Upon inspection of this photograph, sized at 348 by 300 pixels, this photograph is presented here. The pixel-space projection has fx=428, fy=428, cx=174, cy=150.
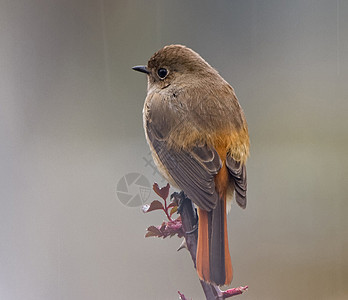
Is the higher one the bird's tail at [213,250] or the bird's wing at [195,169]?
the bird's wing at [195,169]

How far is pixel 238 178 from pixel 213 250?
0.14 metres

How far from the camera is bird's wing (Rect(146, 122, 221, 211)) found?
702 millimetres

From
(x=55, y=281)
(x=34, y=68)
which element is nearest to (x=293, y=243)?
(x=55, y=281)

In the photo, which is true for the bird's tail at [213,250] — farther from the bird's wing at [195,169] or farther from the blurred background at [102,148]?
the blurred background at [102,148]

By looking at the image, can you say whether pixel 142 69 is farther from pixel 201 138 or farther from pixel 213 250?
pixel 213 250

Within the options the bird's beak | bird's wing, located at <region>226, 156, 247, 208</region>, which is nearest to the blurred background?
the bird's beak

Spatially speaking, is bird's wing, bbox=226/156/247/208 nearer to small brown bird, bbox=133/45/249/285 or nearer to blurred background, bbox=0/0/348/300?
small brown bird, bbox=133/45/249/285

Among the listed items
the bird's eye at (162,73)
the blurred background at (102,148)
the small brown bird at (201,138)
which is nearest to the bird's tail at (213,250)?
the small brown bird at (201,138)

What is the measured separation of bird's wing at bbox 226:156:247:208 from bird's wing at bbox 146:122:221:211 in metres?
0.02

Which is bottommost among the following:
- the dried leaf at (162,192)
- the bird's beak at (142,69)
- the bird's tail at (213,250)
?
the bird's tail at (213,250)

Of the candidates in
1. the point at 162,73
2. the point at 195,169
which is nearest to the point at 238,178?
the point at 195,169

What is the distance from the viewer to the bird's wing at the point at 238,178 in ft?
2.38

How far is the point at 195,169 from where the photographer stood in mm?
747

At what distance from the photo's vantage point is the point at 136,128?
2.86 ft
